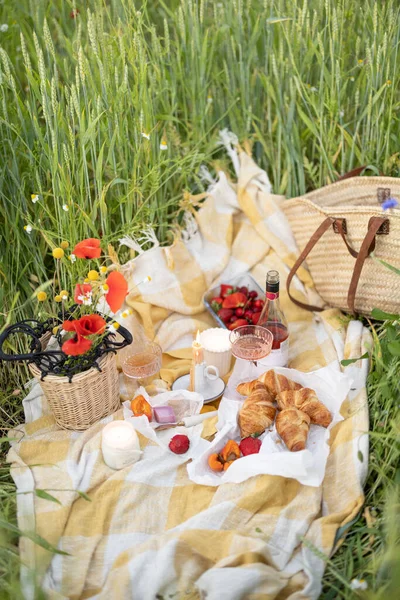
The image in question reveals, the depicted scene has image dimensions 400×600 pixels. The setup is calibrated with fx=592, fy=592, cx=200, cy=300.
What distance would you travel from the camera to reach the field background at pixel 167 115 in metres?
2.08

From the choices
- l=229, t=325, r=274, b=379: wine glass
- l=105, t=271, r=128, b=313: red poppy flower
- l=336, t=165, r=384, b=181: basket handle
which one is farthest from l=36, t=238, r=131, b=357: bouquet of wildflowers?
l=336, t=165, r=384, b=181: basket handle

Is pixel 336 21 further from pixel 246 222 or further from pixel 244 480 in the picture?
pixel 244 480

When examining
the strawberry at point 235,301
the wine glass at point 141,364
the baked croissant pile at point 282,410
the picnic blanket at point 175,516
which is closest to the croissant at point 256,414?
the baked croissant pile at point 282,410

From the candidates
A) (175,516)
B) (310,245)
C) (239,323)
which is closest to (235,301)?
(239,323)

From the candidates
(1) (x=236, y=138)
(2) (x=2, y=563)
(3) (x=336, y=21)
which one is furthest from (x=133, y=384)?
(3) (x=336, y=21)

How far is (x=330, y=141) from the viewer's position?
8.27 feet

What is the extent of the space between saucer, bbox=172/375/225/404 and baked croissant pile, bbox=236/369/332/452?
5.0 inches

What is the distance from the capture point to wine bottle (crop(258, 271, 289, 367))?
2.09 metres

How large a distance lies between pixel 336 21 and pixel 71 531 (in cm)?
204

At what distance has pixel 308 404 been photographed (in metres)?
1.85

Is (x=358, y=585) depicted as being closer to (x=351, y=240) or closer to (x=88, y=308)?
(x=88, y=308)

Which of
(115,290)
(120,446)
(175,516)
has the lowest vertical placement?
(175,516)

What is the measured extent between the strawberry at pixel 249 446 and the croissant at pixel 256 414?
1.8 inches

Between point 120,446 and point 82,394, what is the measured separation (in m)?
0.21
